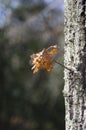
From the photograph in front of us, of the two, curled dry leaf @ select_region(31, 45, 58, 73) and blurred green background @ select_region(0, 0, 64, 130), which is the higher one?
blurred green background @ select_region(0, 0, 64, 130)

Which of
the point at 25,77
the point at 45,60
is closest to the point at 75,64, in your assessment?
the point at 45,60

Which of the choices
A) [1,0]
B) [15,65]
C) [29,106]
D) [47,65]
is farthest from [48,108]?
[47,65]

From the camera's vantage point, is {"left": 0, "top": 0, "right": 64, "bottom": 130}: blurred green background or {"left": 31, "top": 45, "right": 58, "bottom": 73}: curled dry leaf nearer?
{"left": 31, "top": 45, "right": 58, "bottom": 73}: curled dry leaf

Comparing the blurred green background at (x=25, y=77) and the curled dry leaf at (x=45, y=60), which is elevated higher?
the blurred green background at (x=25, y=77)

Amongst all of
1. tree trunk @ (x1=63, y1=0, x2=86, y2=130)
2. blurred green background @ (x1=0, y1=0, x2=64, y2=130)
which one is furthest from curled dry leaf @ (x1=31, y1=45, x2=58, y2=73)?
blurred green background @ (x1=0, y1=0, x2=64, y2=130)

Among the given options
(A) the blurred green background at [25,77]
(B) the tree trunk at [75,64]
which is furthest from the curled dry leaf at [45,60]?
(A) the blurred green background at [25,77]

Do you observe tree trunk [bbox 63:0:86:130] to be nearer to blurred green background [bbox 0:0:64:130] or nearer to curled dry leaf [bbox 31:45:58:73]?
curled dry leaf [bbox 31:45:58:73]

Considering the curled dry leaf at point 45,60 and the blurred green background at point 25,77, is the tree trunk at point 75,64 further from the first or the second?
the blurred green background at point 25,77
